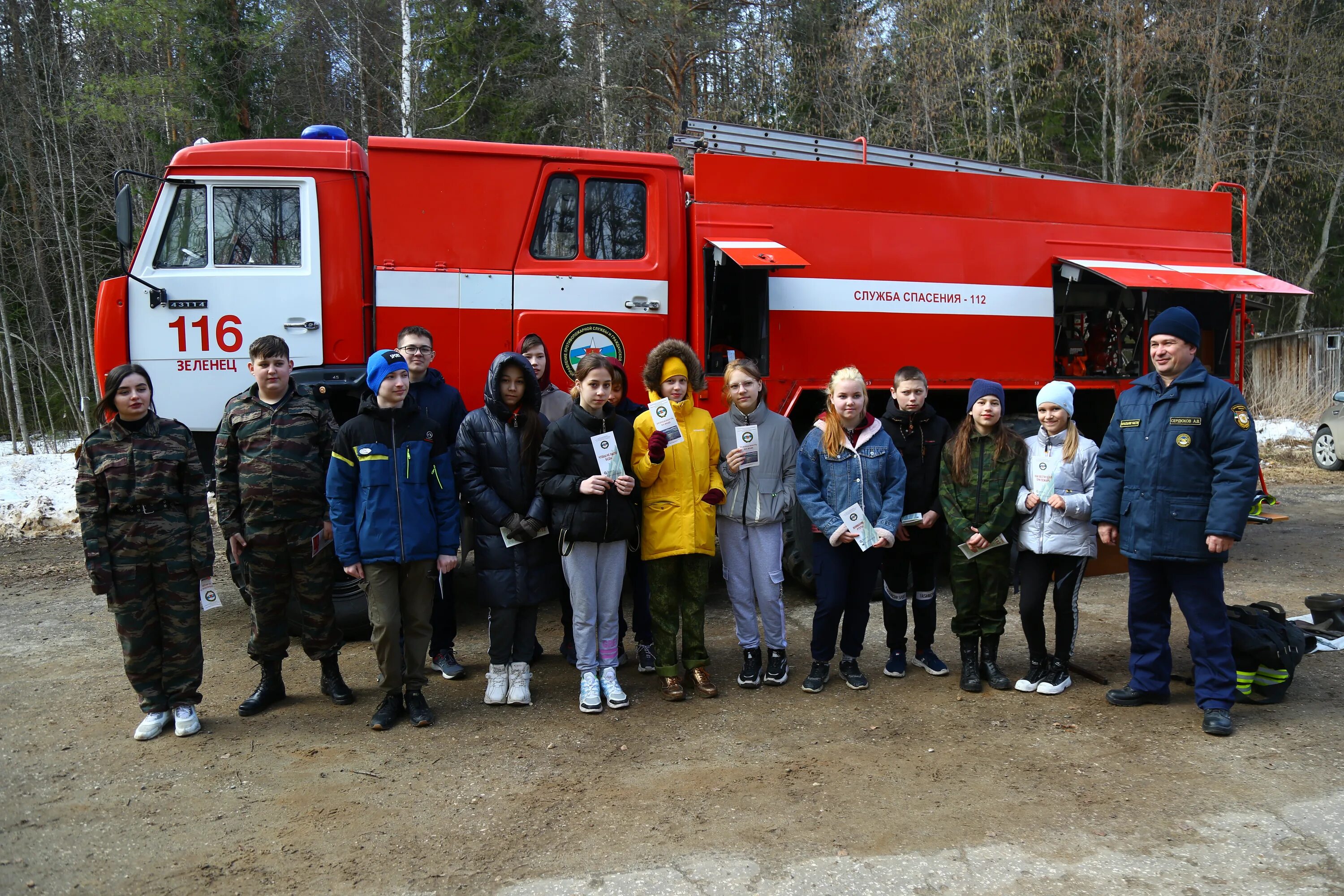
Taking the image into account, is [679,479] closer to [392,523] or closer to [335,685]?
[392,523]

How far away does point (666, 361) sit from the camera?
15.7ft

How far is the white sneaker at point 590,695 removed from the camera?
4562 mm

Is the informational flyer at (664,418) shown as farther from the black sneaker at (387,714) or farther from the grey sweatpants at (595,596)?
the black sneaker at (387,714)

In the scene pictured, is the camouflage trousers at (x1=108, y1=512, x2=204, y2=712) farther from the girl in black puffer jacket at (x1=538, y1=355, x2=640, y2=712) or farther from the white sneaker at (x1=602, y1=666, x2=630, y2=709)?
the white sneaker at (x1=602, y1=666, x2=630, y2=709)

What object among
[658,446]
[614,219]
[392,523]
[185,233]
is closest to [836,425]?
[658,446]

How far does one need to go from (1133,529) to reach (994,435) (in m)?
0.81

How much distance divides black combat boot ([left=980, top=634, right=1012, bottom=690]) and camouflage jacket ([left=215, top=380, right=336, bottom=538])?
3.58 metres

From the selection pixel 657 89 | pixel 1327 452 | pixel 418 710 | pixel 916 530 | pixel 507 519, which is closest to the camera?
pixel 418 710

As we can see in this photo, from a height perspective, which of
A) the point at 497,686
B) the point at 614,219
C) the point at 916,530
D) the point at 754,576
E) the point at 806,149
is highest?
the point at 806,149

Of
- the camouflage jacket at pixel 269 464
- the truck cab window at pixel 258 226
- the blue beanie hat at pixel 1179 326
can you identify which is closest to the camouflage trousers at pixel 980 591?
the blue beanie hat at pixel 1179 326

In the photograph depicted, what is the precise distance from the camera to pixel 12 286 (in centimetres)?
1766

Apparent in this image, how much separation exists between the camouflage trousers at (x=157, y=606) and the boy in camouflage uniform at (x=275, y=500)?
26 cm

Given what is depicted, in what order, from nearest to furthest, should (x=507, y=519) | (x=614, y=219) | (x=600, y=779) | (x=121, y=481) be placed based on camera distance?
(x=600, y=779) < (x=121, y=481) < (x=507, y=519) < (x=614, y=219)

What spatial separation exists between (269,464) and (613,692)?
2.06 meters
